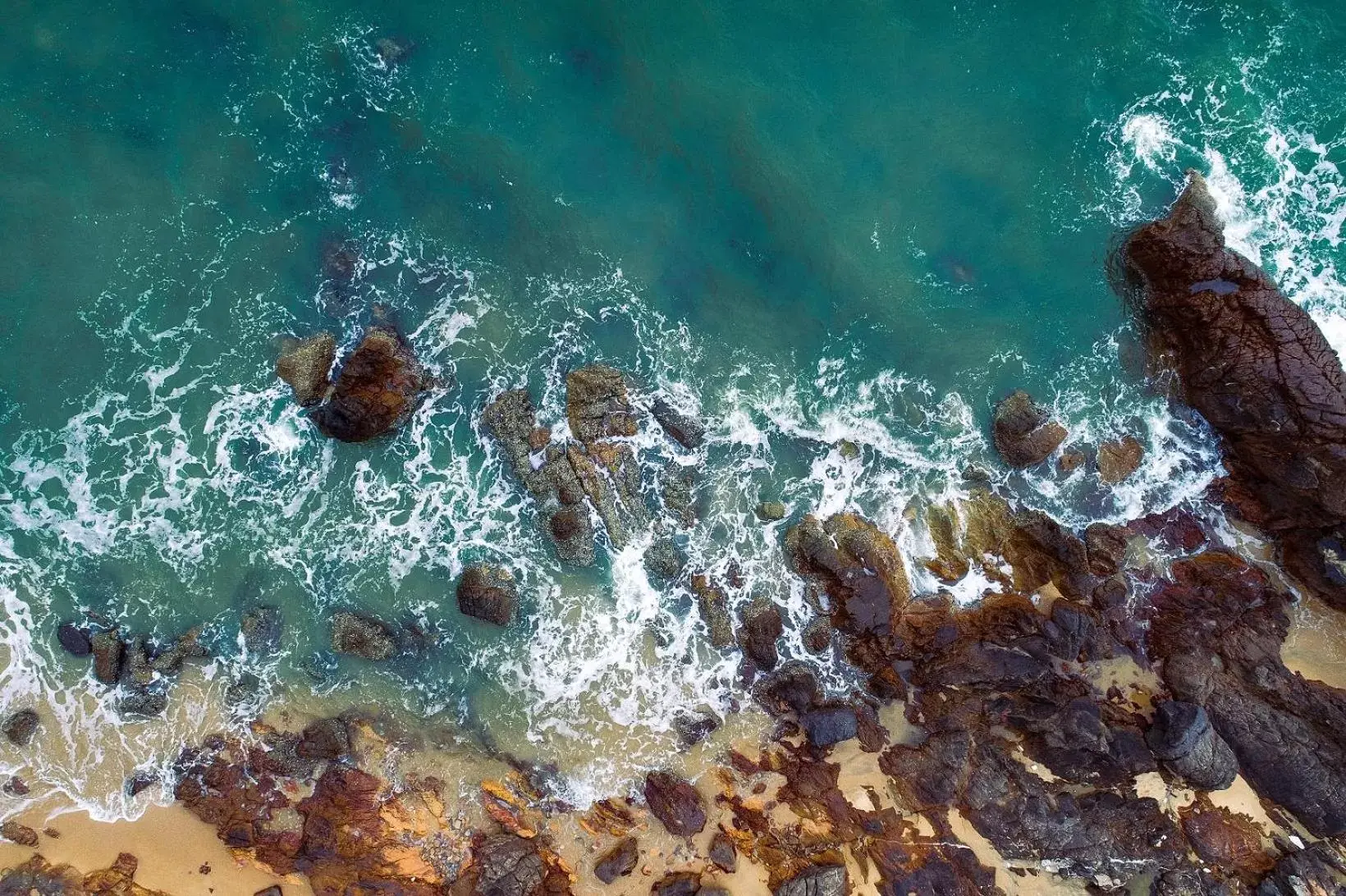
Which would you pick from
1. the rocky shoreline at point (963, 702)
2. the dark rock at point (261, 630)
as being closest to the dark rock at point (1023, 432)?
the rocky shoreline at point (963, 702)

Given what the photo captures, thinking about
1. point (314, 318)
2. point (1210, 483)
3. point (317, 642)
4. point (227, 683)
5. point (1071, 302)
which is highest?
point (1071, 302)

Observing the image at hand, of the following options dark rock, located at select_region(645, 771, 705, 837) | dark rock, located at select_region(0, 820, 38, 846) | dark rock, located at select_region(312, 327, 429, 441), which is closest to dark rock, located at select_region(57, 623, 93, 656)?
dark rock, located at select_region(0, 820, 38, 846)

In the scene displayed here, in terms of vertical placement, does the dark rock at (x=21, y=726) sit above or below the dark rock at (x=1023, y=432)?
below

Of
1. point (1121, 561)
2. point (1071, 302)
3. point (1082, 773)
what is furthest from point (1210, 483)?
point (1082, 773)

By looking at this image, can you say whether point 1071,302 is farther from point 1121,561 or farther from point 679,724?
point 679,724

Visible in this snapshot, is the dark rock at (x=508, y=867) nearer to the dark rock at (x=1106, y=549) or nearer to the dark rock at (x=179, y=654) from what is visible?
the dark rock at (x=179, y=654)
